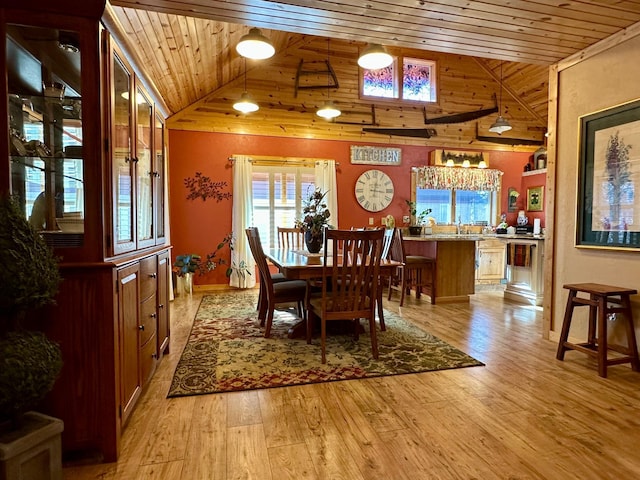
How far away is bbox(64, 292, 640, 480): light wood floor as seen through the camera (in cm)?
156

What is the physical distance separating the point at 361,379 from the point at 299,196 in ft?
12.9

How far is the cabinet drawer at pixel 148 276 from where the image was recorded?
210 centimetres

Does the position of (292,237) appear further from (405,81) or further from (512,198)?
(512,198)

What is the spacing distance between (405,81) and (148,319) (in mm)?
5940

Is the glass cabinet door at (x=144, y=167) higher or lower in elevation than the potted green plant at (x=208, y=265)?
higher

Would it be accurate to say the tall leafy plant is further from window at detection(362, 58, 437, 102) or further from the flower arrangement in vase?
window at detection(362, 58, 437, 102)

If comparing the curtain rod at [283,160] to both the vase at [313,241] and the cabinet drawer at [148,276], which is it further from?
the cabinet drawer at [148,276]

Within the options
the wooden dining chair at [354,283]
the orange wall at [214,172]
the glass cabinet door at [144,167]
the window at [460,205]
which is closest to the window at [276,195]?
the orange wall at [214,172]

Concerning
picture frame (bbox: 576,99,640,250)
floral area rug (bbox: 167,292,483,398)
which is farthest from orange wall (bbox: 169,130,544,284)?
picture frame (bbox: 576,99,640,250)

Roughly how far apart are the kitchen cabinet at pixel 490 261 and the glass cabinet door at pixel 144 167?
5536 millimetres

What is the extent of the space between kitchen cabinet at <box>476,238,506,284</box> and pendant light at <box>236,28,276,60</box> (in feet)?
15.8

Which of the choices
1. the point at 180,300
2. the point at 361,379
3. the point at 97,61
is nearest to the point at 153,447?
the point at 361,379

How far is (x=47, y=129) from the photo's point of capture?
1717mm

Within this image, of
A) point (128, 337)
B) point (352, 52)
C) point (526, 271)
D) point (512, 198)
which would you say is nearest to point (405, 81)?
point (352, 52)
